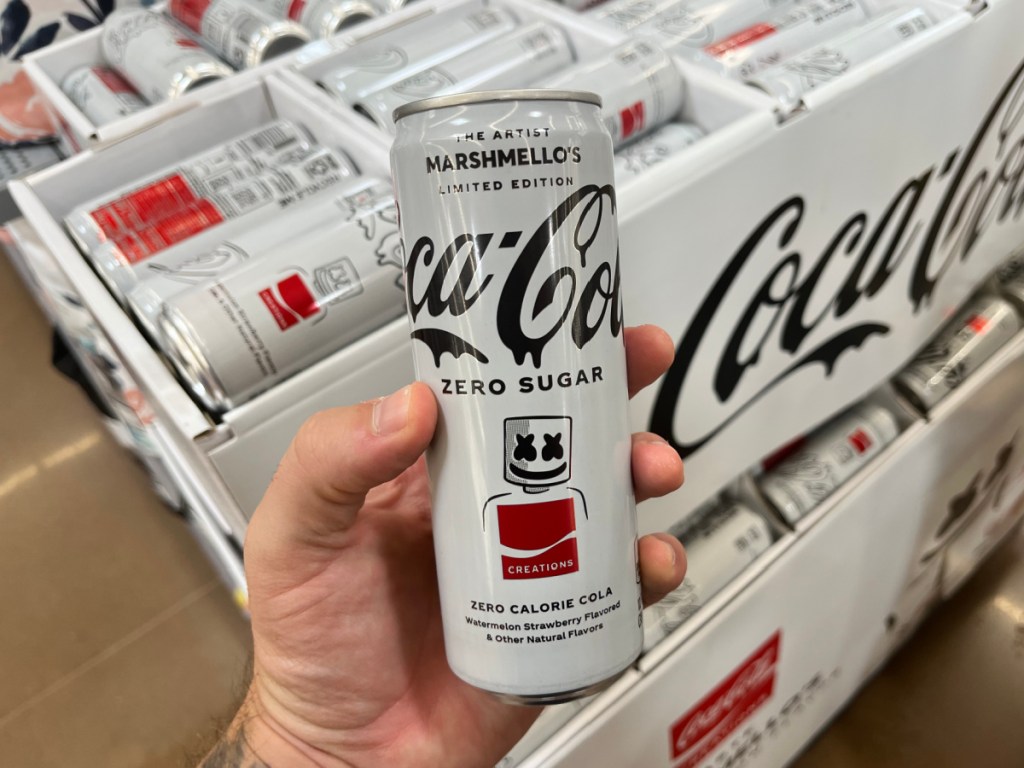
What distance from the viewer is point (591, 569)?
584 mm

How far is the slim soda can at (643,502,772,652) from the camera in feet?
3.81

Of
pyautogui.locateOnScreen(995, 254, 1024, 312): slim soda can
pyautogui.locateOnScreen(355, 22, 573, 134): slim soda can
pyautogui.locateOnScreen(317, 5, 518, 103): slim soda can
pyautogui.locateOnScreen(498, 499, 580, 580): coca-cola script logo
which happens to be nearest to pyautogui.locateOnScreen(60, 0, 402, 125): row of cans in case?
pyautogui.locateOnScreen(317, 5, 518, 103): slim soda can

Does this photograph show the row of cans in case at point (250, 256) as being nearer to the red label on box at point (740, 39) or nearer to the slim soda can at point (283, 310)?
the slim soda can at point (283, 310)

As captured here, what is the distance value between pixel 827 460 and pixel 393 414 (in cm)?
98

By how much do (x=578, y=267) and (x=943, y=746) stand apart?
1613mm

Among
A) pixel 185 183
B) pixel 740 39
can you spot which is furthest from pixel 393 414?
pixel 740 39

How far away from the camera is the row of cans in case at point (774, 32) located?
96cm

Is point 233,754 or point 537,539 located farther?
point 233,754

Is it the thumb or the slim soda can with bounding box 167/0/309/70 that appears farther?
the slim soda can with bounding box 167/0/309/70

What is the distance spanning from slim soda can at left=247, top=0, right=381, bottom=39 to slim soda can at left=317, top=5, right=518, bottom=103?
0.39 ft

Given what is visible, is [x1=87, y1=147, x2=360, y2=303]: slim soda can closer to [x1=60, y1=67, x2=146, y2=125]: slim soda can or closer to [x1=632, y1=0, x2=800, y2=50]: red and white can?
[x1=60, y1=67, x2=146, y2=125]: slim soda can

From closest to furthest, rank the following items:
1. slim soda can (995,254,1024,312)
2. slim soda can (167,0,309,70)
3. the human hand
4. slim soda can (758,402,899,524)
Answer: the human hand < slim soda can (167,0,309,70) < slim soda can (758,402,899,524) < slim soda can (995,254,1024,312)

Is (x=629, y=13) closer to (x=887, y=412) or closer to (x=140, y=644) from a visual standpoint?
(x=887, y=412)

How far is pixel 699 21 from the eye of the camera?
3.71 ft
